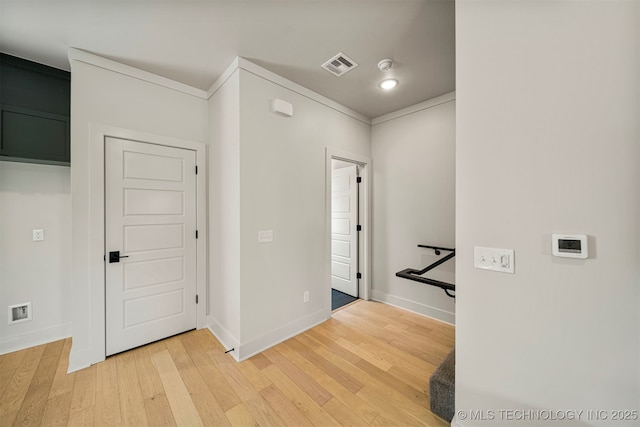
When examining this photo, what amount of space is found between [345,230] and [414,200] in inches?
46.8

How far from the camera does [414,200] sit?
3195mm

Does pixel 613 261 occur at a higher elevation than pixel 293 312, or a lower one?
higher

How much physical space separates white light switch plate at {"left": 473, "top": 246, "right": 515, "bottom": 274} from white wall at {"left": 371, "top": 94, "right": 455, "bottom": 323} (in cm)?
170

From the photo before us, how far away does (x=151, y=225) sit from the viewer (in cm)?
244

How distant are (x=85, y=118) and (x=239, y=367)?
8.54 ft

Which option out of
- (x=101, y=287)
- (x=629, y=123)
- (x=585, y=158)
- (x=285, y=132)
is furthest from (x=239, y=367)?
(x=629, y=123)

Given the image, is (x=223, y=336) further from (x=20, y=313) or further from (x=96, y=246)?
(x=20, y=313)

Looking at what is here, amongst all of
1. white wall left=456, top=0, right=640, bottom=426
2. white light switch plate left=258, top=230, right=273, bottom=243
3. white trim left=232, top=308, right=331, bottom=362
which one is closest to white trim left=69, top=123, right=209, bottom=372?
white trim left=232, top=308, right=331, bottom=362

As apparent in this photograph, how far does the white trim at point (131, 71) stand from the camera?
6.74 feet

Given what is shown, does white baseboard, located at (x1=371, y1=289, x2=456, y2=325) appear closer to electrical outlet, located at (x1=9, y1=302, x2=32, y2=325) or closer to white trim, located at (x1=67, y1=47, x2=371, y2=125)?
white trim, located at (x1=67, y1=47, x2=371, y2=125)

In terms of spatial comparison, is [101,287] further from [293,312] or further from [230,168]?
[293,312]

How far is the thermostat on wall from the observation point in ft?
3.45

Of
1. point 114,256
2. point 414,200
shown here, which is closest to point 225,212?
point 114,256

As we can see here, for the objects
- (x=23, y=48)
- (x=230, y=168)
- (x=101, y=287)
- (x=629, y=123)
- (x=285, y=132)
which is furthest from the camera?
(x=285, y=132)
